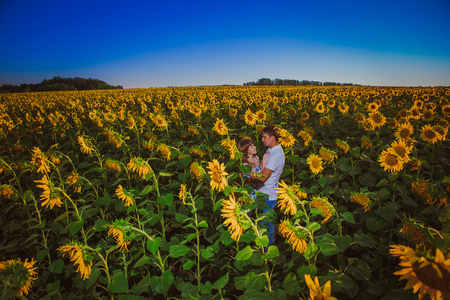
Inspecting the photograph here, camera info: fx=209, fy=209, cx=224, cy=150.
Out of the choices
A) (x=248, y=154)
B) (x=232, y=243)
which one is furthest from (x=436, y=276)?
(x=248, y=154)

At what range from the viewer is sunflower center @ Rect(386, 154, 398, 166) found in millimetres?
3349

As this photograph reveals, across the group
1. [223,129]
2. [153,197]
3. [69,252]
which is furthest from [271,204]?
[69,252]

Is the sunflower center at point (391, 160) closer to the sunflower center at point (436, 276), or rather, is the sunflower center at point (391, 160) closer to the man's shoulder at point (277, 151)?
the man's shoulder at point (277, 151)

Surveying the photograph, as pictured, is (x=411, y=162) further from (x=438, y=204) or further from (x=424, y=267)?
(x=424, y=267)

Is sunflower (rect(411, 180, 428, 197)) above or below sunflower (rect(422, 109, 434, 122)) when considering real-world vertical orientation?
below

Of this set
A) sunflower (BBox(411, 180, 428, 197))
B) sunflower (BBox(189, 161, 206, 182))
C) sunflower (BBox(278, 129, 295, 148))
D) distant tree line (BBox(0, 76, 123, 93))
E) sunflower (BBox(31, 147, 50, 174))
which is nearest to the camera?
sunflower (BBox(189, 161, 206, 182))

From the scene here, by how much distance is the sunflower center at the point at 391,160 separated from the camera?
3.35 m

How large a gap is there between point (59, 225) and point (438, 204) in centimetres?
450

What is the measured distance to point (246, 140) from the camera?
11.3 feet

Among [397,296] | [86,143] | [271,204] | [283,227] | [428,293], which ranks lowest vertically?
[271,204]

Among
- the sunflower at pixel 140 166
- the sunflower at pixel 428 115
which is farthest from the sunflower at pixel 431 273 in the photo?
the sunflower at pixel 428 115

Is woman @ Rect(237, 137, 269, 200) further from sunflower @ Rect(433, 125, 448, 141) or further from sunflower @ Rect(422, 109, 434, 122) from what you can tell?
sunflower @ Rect(422, 109, 434, 122)

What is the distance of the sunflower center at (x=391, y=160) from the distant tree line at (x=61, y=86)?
189 feet

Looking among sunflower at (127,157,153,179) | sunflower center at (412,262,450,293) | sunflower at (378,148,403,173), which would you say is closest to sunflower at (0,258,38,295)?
sunflower at (127,157,153,179)
